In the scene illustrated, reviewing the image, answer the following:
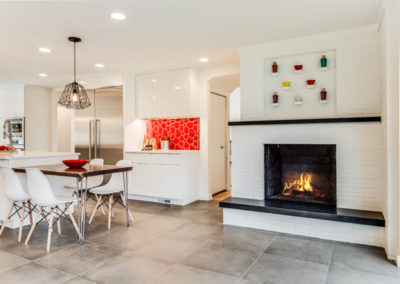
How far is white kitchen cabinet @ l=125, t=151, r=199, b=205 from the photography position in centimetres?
492

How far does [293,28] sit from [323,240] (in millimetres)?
2466

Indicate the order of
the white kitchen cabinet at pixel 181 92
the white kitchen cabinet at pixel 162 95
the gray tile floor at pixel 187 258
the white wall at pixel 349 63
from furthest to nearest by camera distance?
the white kitchen cabinet at pixel 162 95
the white kitchen cabinet at pixel 181 92
the white wall at pixel 349 63
the gray tile floor at pixel 187 258

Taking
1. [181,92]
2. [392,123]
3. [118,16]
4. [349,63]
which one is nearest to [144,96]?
[181,92]

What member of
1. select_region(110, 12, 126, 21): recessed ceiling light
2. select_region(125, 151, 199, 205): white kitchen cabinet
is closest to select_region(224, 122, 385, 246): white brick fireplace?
select_region(125, 151, 199, 205): white kitchen cabinet

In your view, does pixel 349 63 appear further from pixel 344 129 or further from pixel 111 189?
pixel 111 189

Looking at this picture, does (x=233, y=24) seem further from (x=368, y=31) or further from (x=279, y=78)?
(x=368, y=31)

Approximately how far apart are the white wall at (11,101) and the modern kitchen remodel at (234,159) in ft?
5.89

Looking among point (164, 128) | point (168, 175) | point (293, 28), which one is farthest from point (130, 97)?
point (293, 28)

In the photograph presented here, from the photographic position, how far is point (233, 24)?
3287 mm

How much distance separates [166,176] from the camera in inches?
197

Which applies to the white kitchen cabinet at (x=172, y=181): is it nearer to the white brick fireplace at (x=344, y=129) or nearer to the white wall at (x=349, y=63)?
the white brick fireplace at (x=344, y=129)

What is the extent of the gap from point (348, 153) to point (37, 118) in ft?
22.3

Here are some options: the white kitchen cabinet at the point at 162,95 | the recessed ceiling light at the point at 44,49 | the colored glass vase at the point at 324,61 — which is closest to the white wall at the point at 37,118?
the recessed ceiling light at the point at 44,49

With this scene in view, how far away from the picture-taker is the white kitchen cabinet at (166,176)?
492 cm
